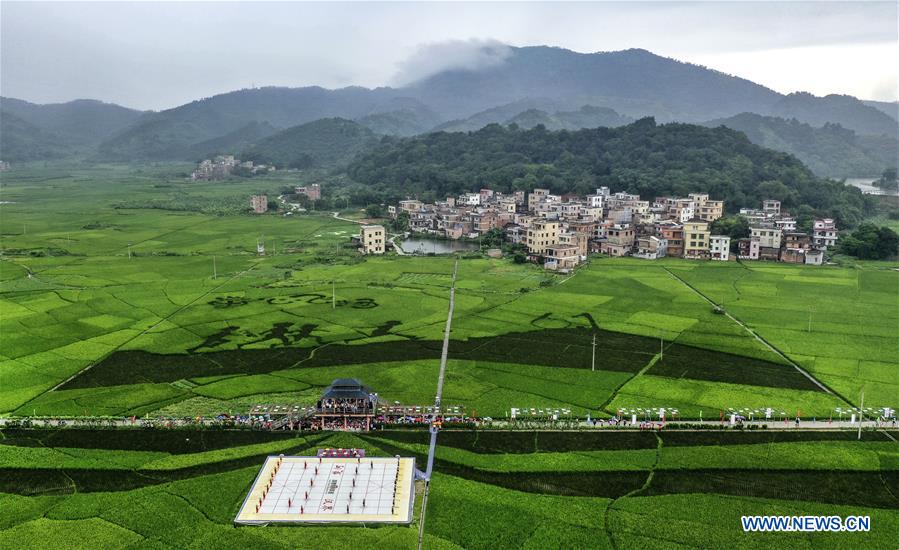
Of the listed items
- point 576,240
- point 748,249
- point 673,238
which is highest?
point 673,238

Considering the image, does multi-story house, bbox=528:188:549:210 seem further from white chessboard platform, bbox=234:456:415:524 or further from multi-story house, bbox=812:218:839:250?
white chessboard platform, bbox=234:456:415:524

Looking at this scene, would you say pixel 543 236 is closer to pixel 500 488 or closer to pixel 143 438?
pixel 500 488

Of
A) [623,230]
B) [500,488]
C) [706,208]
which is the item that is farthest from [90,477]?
[706,208]

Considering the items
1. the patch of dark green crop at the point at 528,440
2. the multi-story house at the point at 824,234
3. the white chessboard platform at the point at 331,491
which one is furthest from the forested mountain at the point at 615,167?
the white chessboard platform at the point at 331,491

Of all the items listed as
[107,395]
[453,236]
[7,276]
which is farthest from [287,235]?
[107,395]

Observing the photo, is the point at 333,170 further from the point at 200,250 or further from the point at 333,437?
the point at 333,437

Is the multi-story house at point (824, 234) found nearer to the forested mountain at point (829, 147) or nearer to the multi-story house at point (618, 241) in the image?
the multi-story house at point (618, 241)

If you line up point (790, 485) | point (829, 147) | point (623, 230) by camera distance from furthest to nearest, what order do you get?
point (829, 147) → point (623, 230) → point (790, 485)
